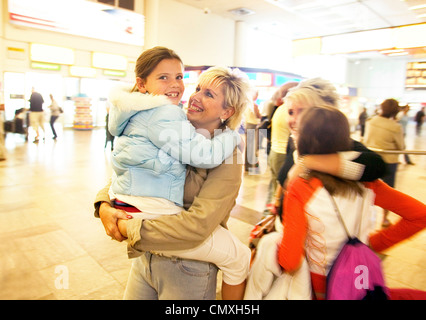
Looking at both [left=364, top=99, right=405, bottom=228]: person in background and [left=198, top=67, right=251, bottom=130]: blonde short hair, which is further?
[left=364, top=99, right=405, bottom=228]: person in background

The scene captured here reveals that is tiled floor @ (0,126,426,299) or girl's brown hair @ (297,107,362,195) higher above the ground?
girl's brown hair @ (297,107,362,195)

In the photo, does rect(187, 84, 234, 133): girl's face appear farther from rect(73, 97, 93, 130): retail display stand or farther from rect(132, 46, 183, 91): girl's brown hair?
rect(73, 97, 93, 130): retail display stand

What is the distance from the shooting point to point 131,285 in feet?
4.73

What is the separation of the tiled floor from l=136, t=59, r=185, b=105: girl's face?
184 centimetres

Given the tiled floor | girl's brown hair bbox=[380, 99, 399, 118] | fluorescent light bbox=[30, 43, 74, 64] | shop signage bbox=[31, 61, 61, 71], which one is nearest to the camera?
the tiled floor

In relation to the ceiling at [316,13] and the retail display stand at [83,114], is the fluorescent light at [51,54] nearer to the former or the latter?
the retail display stand at [83,114]

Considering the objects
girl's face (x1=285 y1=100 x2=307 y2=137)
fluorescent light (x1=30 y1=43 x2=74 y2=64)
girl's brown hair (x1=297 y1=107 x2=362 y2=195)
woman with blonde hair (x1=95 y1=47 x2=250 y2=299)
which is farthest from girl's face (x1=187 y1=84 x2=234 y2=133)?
fluorescent light (x1=30 y1=43 x2=74 y2=64)

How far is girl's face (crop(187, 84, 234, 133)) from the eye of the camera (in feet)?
4.61

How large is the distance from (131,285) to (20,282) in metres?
1.78

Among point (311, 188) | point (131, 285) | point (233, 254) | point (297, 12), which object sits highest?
point (297, 12)

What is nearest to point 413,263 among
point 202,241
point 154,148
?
point 202,241

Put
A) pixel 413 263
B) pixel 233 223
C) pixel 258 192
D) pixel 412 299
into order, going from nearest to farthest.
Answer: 1. pixel 412 299
2. pixel 413 263
3. pixel 233 223
4. pixel 258 192

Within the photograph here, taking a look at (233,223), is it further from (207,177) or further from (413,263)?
(207,177)

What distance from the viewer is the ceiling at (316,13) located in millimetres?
14203
